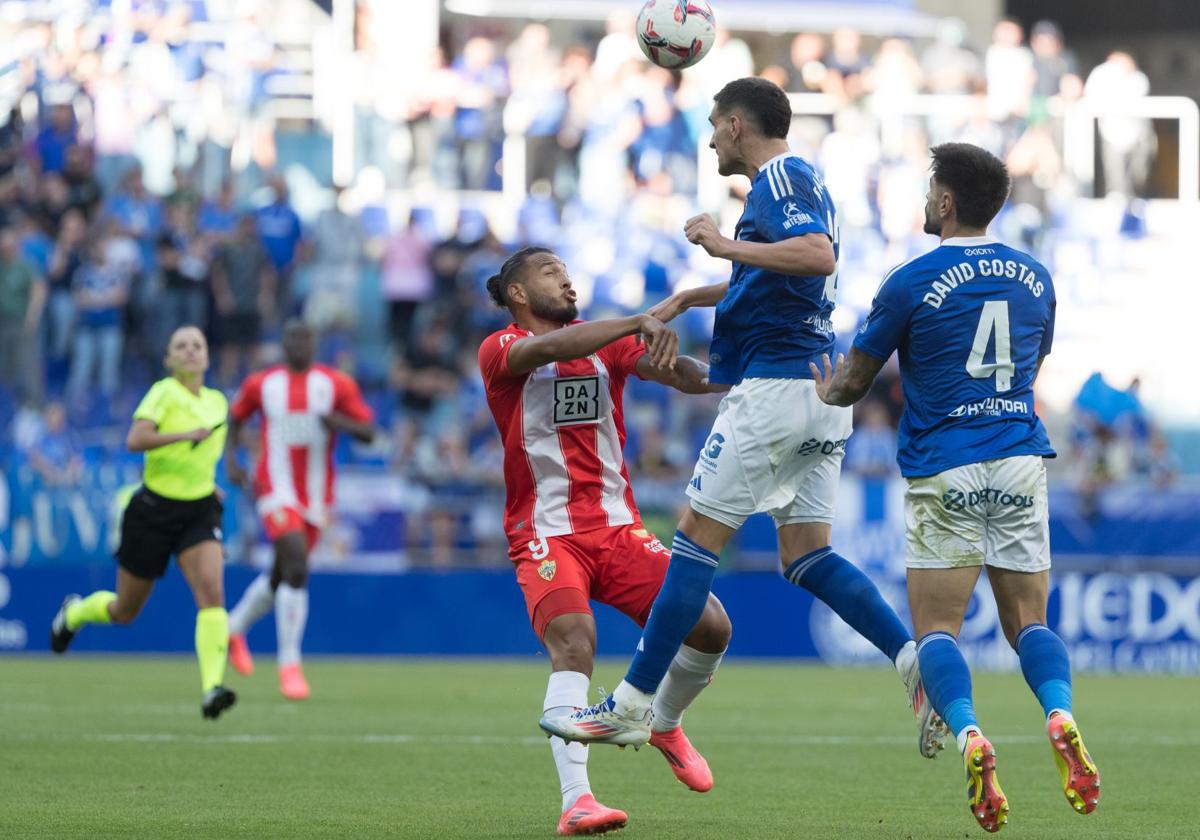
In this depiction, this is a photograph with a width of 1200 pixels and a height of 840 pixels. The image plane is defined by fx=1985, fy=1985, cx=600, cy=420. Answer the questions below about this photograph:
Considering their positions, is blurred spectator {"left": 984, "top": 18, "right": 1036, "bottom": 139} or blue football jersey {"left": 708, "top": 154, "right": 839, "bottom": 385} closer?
blue football jersey {"left": 708, "top": 154, "right": 839, "bottom": 385}

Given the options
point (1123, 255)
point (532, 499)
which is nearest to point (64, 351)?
point (1123, 255)

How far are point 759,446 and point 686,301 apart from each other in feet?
2.13

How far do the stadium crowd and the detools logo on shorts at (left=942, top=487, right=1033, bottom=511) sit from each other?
464 inches

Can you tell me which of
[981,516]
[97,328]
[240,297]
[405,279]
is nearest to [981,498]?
[981,516]

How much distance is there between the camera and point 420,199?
75.4ft

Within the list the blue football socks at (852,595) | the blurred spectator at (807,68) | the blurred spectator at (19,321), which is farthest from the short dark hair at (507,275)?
the blurred spectator at (807,68)

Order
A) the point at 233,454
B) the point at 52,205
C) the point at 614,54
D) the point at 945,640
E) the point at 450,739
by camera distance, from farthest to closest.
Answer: the point at 614,54 → the point at 52,205 → the point at 233,454 → the point at 450,739 → the point at 945,640

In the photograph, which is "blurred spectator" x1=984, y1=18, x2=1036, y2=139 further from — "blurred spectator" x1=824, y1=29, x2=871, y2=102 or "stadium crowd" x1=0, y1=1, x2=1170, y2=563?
"blurred spectator" x1=824, y1=29, x2=871, y2=102

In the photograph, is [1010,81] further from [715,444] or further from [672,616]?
[672,616]

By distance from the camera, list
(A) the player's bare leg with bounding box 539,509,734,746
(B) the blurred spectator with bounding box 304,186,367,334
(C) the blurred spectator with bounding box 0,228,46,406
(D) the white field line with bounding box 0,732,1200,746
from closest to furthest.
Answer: (A) the player's bare leg with bounding box 539,509,734,746, (D) the white field line with bounding box 0,732,1200,746, (C) the blurred spectator with bounding box 0,228,46,406, (B) the blurred spectator with bounding box 304,186,367,334

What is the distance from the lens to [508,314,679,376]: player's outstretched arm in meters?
7.02

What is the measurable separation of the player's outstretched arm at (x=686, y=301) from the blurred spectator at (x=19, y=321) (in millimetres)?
13911

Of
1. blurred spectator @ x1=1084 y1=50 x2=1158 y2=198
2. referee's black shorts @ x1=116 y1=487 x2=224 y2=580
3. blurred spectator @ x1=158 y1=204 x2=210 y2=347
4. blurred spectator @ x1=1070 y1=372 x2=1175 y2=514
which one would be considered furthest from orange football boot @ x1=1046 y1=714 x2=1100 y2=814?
blurred spectator @ x1=1084 y1=50 x2=1158 y2=198

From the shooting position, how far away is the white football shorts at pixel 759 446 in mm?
7551
